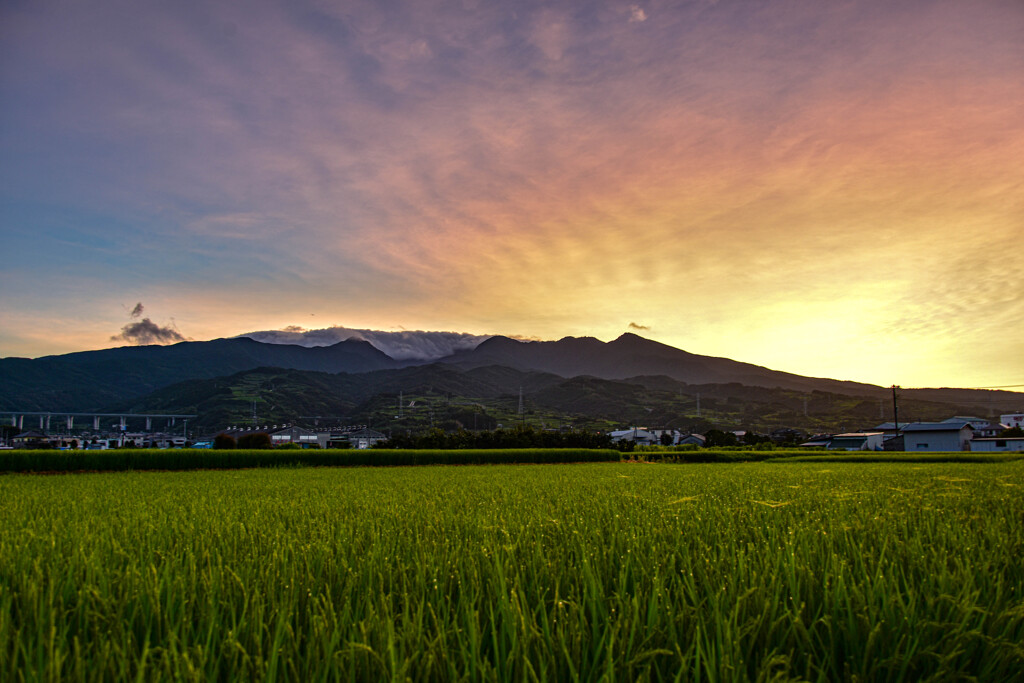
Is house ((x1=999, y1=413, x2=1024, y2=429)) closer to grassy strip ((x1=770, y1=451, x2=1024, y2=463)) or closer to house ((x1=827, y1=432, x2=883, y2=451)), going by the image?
house ((x1=827, y1=432, x2=883, y2=451))

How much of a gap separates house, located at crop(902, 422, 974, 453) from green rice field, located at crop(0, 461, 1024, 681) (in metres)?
94.9

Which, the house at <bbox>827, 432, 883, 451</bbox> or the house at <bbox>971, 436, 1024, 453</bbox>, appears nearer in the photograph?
the house at <bbox>971, 436, 1024, 453</bbox>

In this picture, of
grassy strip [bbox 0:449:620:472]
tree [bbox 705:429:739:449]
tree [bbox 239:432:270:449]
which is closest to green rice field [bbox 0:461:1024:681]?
grassy strip [bbox 0:449:620:472]

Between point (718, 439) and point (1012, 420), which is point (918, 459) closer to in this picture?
point (718, 439)

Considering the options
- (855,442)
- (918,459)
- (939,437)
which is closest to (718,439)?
(939,437)

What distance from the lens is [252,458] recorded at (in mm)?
33250

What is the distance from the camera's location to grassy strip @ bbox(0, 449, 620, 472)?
2817 cm

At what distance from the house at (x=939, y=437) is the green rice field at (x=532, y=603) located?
94.9 meters

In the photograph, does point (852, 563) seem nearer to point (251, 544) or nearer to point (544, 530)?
point (544, 530)

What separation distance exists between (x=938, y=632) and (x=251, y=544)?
327cm

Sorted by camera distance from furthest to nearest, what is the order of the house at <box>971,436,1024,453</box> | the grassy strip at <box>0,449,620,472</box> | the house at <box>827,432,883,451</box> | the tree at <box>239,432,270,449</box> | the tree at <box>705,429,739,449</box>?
the house at <box>827,432,883,451</box>, the house at <box>971,436,1024,453</box>, the tree at <box>705,429,739,449</box>, the tree at <box>239,432,270,449</box>, the grassy strip at <box>0,449,620,472</box>

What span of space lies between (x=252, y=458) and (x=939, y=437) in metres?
90.9

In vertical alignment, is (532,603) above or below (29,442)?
above

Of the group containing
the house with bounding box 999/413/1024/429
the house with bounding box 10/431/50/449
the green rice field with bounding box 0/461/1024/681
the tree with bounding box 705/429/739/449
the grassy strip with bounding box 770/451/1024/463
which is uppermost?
the green rice field with bounding box 0/461/1024/681
